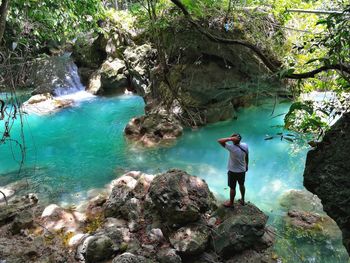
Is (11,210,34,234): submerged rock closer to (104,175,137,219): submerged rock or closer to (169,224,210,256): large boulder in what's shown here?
(104,175,137,219): submerged rock

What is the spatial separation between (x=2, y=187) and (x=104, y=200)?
140 inches

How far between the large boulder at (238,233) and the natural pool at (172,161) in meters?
0.58

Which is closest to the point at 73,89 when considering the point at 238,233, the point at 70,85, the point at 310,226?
the point at 70,85

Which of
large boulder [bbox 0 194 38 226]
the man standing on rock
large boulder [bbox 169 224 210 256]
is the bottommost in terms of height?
large boulder [bbox 0 194 38 226]

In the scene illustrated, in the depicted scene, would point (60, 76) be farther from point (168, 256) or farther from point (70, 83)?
point (168, 256)

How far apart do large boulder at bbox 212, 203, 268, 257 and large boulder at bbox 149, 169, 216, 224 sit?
1.97ft

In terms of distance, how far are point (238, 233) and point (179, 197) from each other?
135cm

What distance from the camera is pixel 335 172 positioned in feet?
10.4

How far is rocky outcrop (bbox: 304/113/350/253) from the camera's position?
3.10m

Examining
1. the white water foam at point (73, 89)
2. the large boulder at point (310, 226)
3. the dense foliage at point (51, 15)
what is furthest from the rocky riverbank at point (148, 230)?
the white water foam at point (73, 89)

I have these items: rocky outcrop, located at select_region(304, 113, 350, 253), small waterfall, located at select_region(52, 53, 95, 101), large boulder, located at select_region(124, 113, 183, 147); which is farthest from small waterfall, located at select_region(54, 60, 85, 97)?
rocky outcrop, located at select_region(304, 113, 350, 253)

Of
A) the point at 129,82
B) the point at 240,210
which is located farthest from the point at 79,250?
the point at 129,82

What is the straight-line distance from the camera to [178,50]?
1344cm

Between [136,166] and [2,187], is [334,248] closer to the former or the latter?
[136,166]
